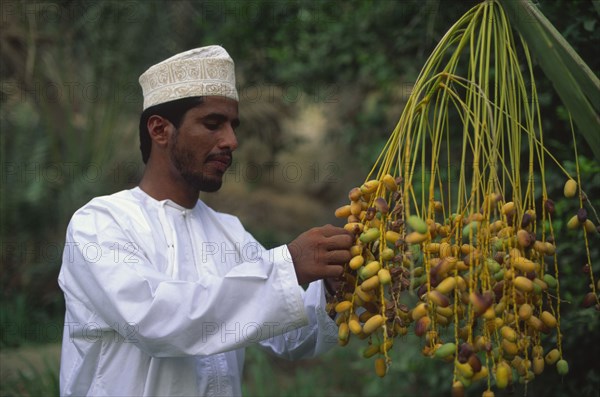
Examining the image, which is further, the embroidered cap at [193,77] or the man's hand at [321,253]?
the embroidered cap at [193,77]

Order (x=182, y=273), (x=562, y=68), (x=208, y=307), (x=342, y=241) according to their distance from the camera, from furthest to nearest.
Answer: (x=182, y=273), (x=208, y=307), (x=342, y=241), (x=562, y=68)

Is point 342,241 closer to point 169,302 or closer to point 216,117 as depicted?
point 169,302

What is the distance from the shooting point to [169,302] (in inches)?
75.9

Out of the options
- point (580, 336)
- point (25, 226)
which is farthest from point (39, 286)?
point (580, 336)

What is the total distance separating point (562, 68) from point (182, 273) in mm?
1327

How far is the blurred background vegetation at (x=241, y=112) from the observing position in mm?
3107

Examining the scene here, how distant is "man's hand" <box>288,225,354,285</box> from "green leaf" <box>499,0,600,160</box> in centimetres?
55

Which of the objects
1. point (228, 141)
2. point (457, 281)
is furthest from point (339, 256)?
point (228, 141)

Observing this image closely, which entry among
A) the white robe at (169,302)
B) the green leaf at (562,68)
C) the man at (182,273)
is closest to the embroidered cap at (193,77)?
the man at (182,273)

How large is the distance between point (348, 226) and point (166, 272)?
779 millimetres

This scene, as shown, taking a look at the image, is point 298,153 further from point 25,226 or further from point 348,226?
point 348,226

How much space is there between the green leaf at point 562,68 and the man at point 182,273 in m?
0.56

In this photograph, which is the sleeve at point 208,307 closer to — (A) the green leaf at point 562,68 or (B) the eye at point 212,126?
(B) the eye at point 212,126

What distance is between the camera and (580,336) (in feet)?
9.98
